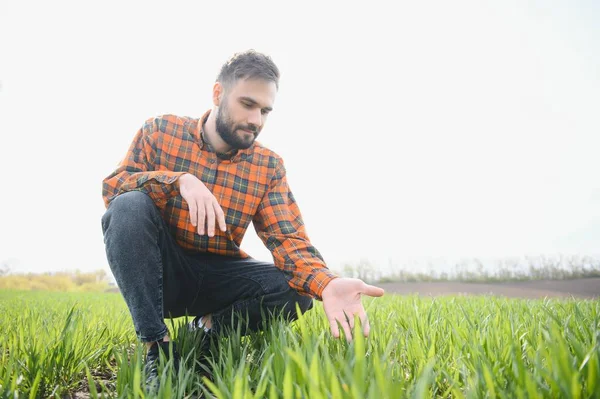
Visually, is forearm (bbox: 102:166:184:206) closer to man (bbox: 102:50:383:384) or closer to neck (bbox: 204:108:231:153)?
man (bbox: 102:50:383:384)

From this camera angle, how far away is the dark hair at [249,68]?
7.63ft

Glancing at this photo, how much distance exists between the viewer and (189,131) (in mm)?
2334

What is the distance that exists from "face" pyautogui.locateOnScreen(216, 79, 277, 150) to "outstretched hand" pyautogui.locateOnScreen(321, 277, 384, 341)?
1.00 meters

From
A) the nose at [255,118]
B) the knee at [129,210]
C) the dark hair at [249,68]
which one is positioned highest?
the dark hair at [249,68]

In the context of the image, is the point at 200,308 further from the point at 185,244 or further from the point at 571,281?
the point at 571,281

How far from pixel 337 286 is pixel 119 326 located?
5.12 feet

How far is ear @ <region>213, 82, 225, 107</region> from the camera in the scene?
2.44 m

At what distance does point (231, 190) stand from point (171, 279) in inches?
23.3

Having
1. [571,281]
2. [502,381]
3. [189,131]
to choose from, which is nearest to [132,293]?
[189,131]

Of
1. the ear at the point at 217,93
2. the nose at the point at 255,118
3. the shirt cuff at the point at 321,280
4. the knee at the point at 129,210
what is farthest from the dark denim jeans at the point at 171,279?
the ear at the point at 217,93

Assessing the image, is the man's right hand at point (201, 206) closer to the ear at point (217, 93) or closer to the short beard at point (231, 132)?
the short beard at point (231, 132)

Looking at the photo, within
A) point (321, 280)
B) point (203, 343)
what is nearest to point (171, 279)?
point (203, 343)

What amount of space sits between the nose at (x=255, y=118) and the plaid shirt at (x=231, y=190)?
8.0 inches

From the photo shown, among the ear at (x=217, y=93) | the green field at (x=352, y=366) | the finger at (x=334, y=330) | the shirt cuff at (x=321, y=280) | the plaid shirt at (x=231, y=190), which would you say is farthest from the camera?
the ear at (x=217, y=93)
